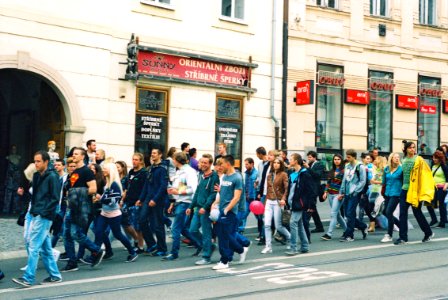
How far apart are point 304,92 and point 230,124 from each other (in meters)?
2.53

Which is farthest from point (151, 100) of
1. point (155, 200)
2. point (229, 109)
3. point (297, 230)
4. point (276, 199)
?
point (297, 230)

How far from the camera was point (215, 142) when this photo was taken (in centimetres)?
1902

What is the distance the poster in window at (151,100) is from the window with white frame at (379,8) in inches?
342

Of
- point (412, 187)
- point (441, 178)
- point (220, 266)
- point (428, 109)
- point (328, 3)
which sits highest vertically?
point (328, 3)

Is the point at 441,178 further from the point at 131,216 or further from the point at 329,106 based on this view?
the point at 131,216

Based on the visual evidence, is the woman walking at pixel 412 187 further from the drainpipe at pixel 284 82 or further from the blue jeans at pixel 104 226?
the drainpipe at pixel 284 82

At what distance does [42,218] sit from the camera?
29.1 ft

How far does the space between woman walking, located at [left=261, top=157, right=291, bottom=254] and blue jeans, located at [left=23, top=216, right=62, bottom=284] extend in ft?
12.9

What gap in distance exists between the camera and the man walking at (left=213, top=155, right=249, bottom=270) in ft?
32.6

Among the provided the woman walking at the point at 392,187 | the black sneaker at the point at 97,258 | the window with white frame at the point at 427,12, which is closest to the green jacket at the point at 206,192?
the black sneaker at the point at 97,258

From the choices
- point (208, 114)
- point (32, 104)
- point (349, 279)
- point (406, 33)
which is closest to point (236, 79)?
point (208, 114)

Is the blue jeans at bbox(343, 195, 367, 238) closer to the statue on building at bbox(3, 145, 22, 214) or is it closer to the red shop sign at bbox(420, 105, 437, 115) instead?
the statue on building at bbox(3, 145, 22, 214)

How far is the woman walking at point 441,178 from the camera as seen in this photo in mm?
14898

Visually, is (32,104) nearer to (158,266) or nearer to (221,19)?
(221,19)
